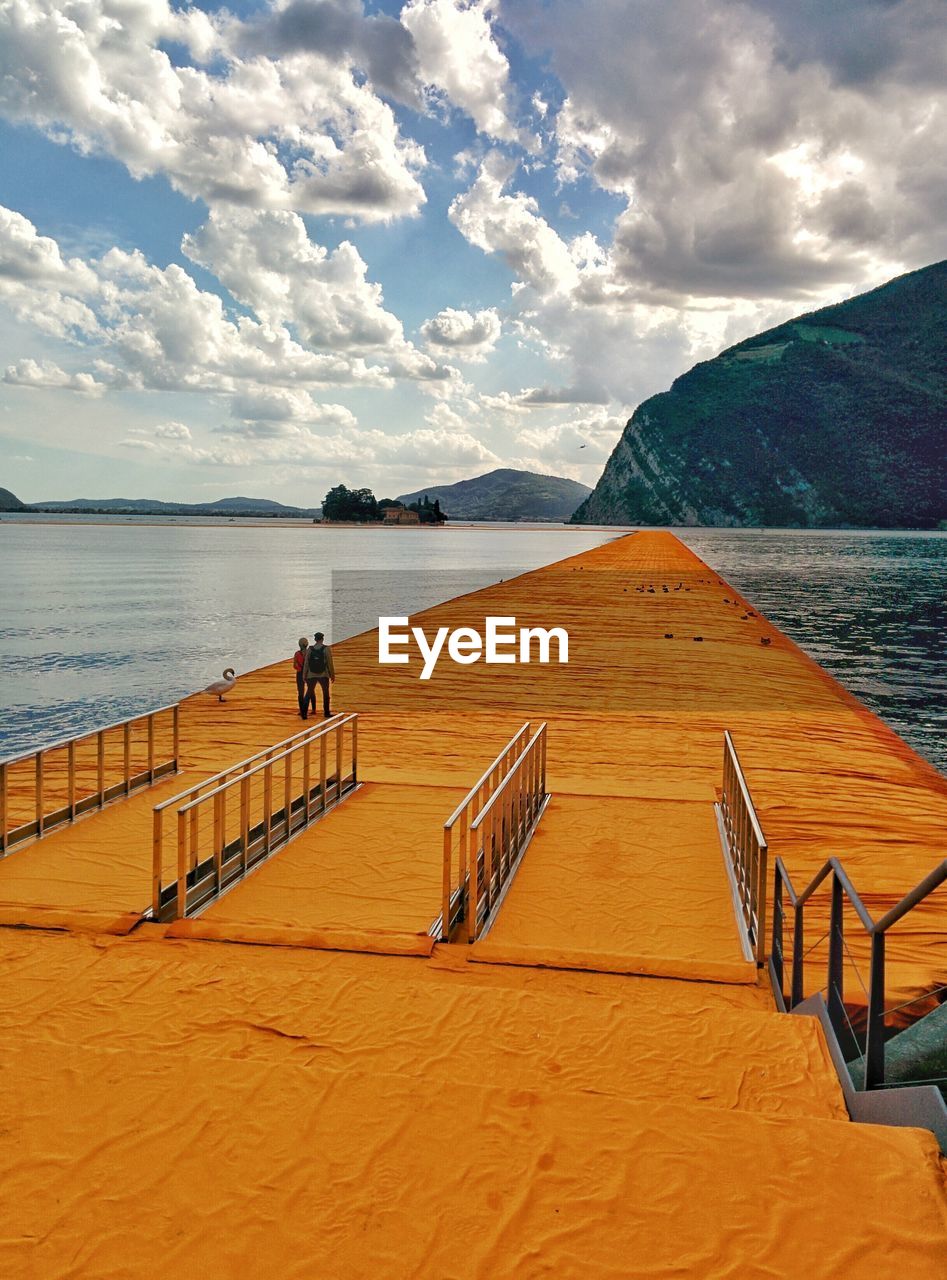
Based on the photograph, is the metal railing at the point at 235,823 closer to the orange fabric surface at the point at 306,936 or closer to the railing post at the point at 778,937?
the orange fabric surface at the point at 306,936

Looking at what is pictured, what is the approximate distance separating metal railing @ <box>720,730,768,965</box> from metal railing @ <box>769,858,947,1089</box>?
15 cm

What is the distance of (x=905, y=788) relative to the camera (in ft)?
36.7

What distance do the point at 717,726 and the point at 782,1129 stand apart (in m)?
11.2

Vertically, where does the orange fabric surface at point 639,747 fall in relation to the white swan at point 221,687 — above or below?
below

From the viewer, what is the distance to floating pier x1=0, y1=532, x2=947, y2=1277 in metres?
→ 2.92

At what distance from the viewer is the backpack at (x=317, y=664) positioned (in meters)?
14.4

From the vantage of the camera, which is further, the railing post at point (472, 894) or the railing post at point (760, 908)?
the railing post at point (472, 894)

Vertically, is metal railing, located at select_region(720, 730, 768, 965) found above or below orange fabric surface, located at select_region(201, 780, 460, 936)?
above

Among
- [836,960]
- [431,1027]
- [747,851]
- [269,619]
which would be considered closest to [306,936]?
[431,1027]

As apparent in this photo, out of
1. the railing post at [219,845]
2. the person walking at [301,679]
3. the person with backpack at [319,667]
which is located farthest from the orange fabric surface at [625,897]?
the person walking at [301,679]

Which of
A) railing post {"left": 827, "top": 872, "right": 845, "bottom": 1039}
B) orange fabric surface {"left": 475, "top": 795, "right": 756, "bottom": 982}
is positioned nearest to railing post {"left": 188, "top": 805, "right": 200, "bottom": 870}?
orange fabric surface {"left": 475, "top": 795, "right": 756, "bottom": 982}

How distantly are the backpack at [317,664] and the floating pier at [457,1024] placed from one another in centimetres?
353

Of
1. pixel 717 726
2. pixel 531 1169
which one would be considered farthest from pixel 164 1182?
pixel 717 726

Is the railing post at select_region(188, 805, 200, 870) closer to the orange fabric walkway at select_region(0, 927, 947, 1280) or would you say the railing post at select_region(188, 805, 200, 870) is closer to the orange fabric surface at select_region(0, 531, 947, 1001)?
the orange fabric surface at select_region(0, 531, 947, 1001)
